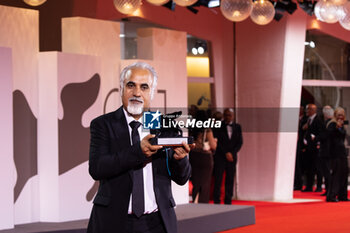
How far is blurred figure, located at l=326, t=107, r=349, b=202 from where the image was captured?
9172 millimetres

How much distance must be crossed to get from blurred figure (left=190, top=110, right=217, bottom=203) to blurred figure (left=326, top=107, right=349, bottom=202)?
2.07m

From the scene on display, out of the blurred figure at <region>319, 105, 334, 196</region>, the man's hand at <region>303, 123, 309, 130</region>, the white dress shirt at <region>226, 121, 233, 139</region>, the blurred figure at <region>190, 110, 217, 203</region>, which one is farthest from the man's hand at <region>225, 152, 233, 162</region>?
the man's hand at <region>303, 123, 309, 130</region>

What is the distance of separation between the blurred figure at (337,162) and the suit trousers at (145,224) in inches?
276

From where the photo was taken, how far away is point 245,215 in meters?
6.88

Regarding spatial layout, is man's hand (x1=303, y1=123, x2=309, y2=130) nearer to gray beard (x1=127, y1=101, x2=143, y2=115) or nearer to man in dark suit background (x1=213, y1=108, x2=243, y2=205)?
man in dark suit background (x1=213, y1=108, x2=243, y2=205)

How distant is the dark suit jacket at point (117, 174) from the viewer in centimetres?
245

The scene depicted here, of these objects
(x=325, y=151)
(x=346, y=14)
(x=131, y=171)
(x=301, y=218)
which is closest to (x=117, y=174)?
(x=131, y=171)

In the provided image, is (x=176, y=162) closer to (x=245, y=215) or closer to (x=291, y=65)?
(x=245, y=215)

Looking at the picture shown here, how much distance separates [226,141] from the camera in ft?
28.3

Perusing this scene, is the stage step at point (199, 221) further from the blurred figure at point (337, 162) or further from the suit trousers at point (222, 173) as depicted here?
the blurred figure at point (337, 162)

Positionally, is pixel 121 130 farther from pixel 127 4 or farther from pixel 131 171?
pixel 127 4

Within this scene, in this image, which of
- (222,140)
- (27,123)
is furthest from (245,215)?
(27,123)

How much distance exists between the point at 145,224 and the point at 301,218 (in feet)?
17.9

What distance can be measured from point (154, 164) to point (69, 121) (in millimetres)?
3612
